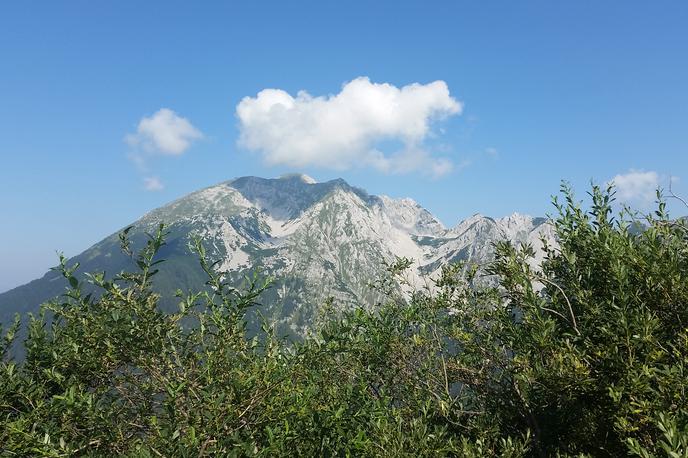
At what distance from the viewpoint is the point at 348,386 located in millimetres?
13766

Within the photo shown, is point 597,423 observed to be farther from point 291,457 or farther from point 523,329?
point 291,457

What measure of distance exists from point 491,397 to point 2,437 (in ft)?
52.9

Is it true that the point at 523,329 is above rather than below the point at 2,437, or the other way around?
below

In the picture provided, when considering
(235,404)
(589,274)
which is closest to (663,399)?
(589,274)

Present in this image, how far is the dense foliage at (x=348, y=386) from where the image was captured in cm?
988

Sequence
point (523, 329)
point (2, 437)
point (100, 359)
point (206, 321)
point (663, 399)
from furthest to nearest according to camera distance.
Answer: point (523, 329) → point (206, 321) → point (100, 359) → point (2, 437) → point (663, 399)

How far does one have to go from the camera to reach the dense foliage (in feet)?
32.4

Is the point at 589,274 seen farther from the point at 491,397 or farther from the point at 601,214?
the point at 491,397

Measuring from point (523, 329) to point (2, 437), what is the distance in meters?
16.3

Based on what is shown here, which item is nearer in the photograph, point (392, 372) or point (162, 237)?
point (162, 237)

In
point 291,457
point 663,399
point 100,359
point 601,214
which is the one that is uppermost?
point 100,359

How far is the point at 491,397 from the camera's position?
16734 mm

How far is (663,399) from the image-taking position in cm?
984

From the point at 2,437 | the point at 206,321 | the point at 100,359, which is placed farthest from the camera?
the point at 206,321
